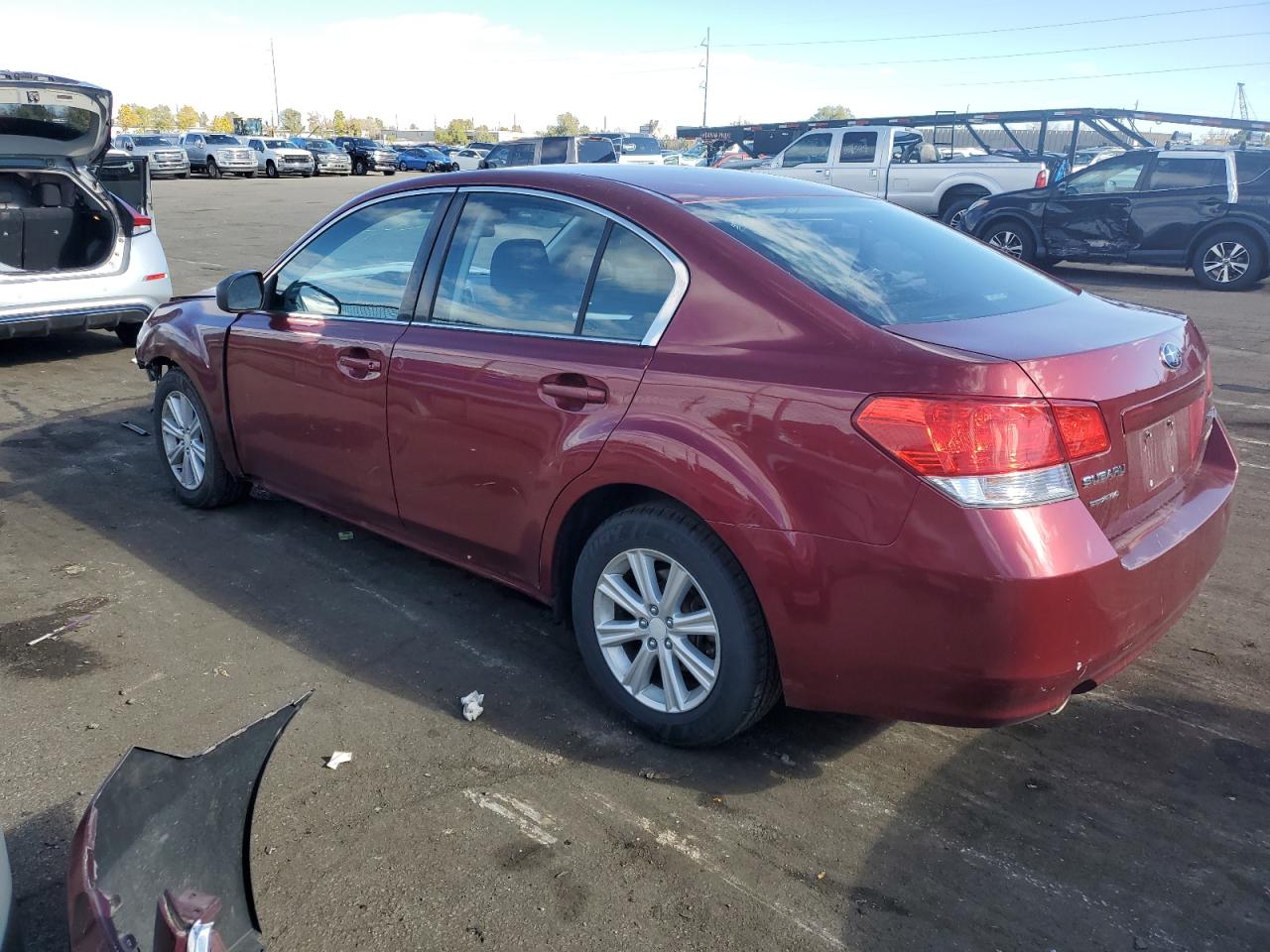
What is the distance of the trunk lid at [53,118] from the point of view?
24.9 feet

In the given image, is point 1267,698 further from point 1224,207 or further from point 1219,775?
point 1224,207

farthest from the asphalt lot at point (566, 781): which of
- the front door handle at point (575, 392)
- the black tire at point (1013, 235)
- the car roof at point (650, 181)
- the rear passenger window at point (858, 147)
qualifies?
the rear passenger window at point (858, 147)

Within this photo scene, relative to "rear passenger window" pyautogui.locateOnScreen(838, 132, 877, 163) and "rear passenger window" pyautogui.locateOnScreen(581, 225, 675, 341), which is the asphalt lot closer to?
"rear passenger window" pyautogui.locateOnScreen(581, 225, 675, 341)

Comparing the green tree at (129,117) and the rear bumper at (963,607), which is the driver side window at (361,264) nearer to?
the rear bumper at (963,607)

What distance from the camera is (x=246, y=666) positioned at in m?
3.69

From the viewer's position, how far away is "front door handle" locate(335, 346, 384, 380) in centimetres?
394

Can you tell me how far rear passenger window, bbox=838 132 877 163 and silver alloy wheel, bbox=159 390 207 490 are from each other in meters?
16.2

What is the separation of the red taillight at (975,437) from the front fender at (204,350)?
337 cm

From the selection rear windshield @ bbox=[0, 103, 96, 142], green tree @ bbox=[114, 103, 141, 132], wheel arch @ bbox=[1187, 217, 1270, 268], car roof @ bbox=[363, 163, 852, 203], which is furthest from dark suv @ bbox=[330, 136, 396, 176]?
green tree @ bbox=[114, 103, 141, 132]

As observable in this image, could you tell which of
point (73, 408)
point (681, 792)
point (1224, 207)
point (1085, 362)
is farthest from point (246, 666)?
point (1224, 207)

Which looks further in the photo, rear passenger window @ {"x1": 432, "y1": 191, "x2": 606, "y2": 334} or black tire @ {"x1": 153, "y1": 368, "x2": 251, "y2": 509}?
black tire @ {"x1": 153, "y1": 368, "x2": 251, "y2": 509}

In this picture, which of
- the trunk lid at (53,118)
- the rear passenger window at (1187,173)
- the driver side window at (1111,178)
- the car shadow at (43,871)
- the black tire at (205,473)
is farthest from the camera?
the driver side window at (1111,178)

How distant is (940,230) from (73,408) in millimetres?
6054

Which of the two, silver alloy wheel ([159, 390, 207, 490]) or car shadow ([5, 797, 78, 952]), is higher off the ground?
silver alloy wheel ([159, 390, 207, 490])
